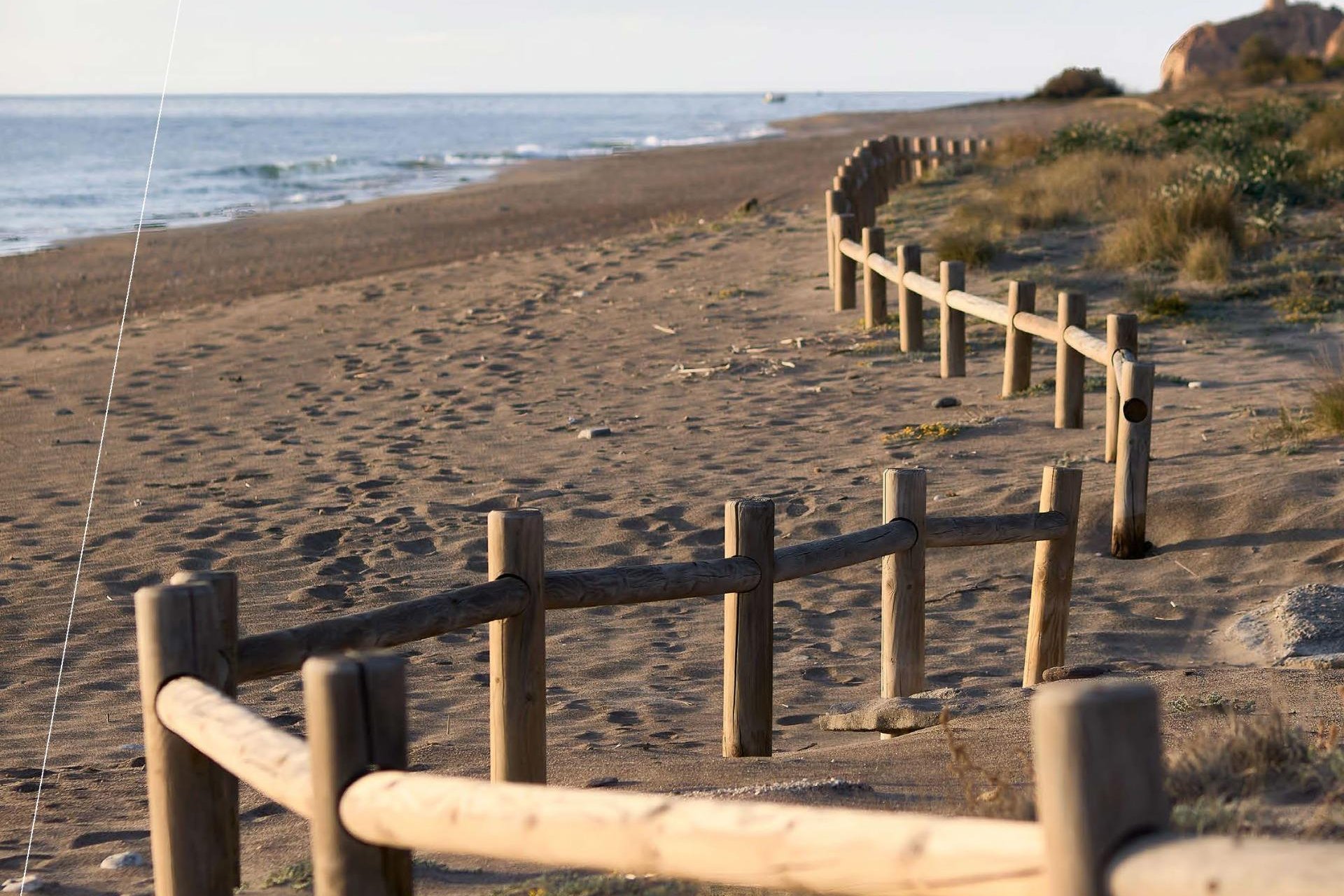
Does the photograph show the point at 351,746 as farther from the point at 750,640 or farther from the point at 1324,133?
the point at 1324,133

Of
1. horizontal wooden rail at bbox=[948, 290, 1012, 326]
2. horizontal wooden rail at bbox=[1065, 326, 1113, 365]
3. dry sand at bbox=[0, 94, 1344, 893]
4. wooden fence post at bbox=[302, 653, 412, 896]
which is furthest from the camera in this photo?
horizontal wooden rail at bbox=[948, 290, 1012, 326]

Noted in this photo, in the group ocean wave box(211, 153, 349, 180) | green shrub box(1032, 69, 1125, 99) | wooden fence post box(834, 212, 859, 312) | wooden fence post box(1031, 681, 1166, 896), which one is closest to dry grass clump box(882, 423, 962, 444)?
wooden fence post box(834, 212, 859, 312)

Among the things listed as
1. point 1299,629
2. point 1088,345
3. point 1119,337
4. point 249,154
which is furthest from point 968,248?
point 249,154

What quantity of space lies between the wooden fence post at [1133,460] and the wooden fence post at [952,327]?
3311 mm

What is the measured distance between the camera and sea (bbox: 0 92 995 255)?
31.0m

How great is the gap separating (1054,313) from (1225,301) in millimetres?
1518

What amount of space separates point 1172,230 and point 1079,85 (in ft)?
172

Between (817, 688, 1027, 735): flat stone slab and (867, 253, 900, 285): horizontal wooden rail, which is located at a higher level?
(867, 253, 900, 285): horizontal wooden rail

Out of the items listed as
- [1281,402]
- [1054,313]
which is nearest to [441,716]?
[1281,402]

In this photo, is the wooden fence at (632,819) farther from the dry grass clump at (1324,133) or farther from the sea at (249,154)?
the dry grass clump at (1324,133)

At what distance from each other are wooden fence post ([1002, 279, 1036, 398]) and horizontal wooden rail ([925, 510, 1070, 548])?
13.4ft

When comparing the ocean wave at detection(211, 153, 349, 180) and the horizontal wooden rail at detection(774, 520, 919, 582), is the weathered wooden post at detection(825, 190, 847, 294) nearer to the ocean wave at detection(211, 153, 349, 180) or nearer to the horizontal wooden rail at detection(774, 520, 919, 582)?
the horizontal wooden rail at detection(774, 520, 919, 582)

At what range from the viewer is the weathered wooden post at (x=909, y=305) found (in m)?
11.1

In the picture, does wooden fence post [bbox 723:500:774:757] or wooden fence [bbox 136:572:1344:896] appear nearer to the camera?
wooden fence [bbox 136:572:1344:896]
